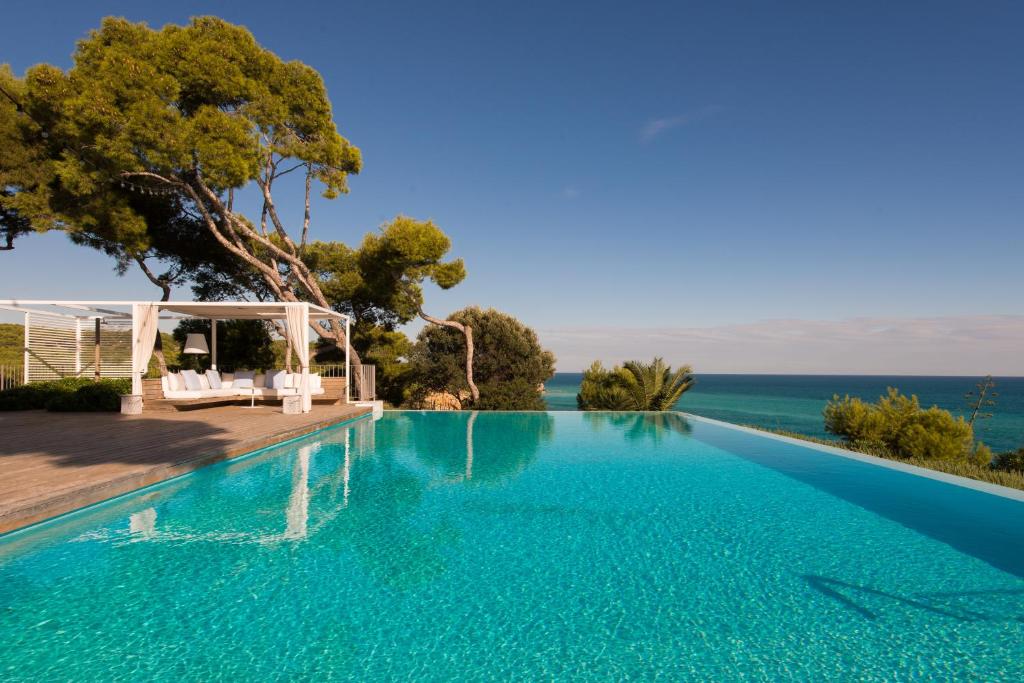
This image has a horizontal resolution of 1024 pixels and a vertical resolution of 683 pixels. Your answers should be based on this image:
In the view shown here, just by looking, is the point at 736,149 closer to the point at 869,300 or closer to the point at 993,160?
the point at 993,160

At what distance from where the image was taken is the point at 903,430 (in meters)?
13.0

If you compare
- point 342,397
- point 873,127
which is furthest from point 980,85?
point 342,397

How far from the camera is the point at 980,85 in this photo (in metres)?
12.1

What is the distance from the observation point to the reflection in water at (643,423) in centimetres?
1093

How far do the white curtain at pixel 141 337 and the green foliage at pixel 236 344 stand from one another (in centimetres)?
578

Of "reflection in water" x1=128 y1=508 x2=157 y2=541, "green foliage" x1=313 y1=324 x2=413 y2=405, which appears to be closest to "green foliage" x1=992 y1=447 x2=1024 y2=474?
"reflection in water" x1=128 y1=508 x2=157 y2=541

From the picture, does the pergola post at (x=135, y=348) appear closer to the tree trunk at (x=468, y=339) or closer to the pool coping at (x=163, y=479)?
the pool coping at (x=163, y=479)

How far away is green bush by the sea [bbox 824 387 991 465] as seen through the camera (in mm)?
12102

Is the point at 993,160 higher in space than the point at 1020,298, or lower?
higher

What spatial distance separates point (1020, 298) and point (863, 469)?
2455 centimetres

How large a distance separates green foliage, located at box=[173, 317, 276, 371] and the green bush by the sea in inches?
691

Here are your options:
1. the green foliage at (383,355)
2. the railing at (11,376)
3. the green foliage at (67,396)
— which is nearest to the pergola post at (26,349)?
the railing at (11,376)

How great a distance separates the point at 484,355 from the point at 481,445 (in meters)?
7.51

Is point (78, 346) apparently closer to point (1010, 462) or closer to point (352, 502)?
point (352, 502)
